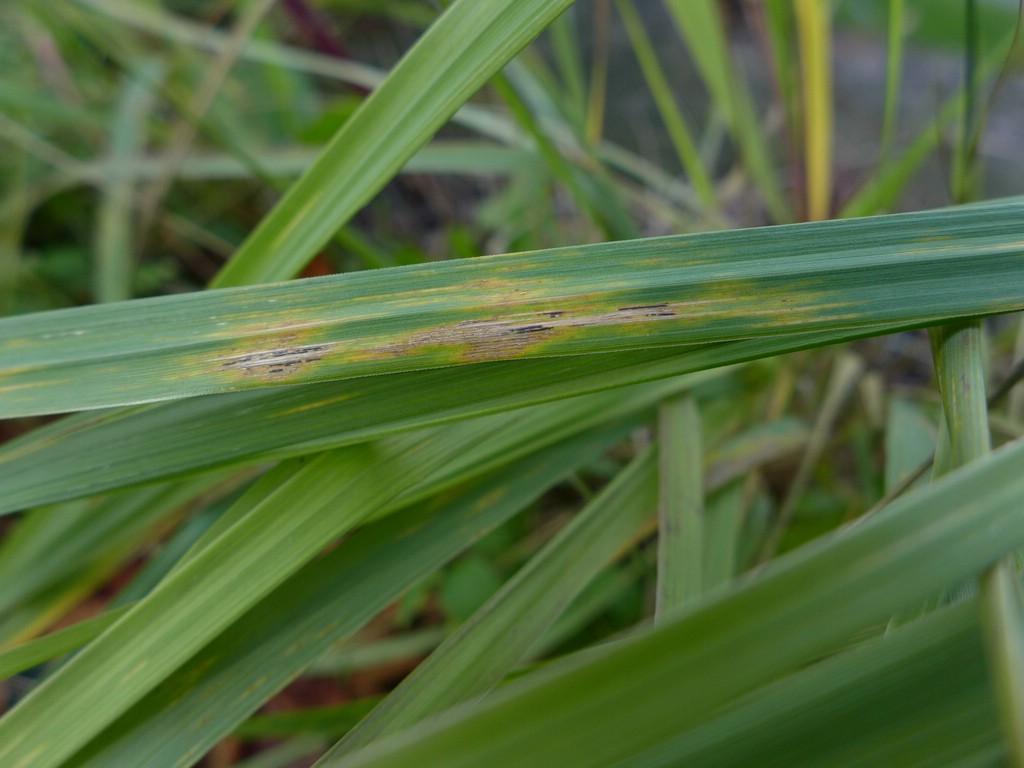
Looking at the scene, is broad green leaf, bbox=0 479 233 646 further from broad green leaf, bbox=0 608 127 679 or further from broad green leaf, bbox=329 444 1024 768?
broad green leaf, bbox=329 444 1024 768

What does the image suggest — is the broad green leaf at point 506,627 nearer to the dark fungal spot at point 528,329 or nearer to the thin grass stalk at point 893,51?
the dark fungal spot at point 528,329

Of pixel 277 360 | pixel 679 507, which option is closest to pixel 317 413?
pixel 277 360

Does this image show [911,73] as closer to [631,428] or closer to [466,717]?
[631,428]

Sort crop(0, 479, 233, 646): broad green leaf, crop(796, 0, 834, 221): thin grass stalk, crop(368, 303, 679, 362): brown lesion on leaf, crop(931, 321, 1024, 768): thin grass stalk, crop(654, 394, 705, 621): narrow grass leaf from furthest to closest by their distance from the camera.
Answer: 1. crop(796, 0, 834, 221): thin grass stalk
2. crop(0, 479, 233, 646): broad green leaf
3. crop(654, 394, 705, 621): narrow grass leaf
4. crop(368, 303, 679, 362): brown lesion on leaf
5. crop(931, 321, 1024, 768): thin grass stalk

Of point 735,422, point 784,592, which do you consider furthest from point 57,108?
point 784,592

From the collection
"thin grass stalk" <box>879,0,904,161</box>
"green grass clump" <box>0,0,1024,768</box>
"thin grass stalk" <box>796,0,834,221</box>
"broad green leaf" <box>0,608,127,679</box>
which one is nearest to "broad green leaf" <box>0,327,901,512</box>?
"green grass clump" <box>0,0,1024,768</box>

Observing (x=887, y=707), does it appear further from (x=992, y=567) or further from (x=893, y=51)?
(x=893, y=51)
